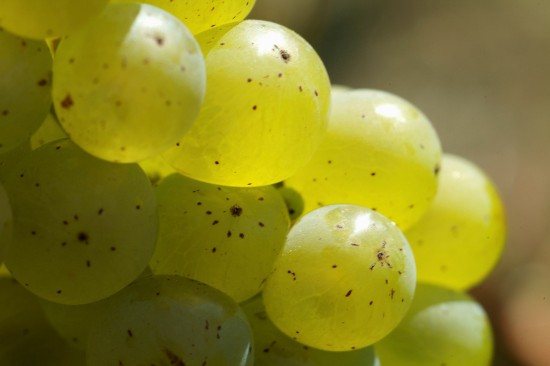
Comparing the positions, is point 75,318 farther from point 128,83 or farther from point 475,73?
point 475,73

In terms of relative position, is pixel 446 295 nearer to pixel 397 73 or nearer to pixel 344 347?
pixel 344 347

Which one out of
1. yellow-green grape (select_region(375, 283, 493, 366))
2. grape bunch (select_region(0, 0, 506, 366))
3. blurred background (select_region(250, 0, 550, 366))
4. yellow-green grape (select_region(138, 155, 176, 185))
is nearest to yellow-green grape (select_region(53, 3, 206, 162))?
grape bunch (select_region(0, 0, 506, 366))

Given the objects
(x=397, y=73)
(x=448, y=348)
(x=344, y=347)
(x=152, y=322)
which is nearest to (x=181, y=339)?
(x=152, y=322)

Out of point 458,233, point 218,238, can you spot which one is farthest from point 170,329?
point 458,233

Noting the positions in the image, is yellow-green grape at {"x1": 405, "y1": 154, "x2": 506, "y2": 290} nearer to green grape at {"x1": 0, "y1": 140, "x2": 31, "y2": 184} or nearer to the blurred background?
green grape at {"x1": 0, "y1": 140, "x2": 31, "y2": 184}

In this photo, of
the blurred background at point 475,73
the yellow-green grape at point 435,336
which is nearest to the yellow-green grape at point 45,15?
the yellow-green grape at point 435,336
